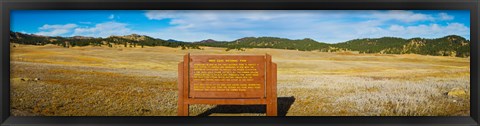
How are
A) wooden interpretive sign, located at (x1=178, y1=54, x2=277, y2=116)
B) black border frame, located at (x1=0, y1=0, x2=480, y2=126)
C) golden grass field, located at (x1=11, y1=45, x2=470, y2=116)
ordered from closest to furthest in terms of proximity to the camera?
wooden interpretive sign, located at (x1=178, y1=54, x2=277, y2=116) → black border frame, located at (x1=0, y1=0, x2=480, y2=126) → golden grass field, located at (x1=11, y1=45, x2=470, y2=116)

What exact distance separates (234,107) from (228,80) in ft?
2.38

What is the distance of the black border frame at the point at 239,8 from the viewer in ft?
22.5

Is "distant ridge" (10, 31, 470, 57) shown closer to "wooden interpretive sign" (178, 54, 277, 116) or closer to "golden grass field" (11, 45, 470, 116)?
"golden grass field" (11, 45, 470, 116)

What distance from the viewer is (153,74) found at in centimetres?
779

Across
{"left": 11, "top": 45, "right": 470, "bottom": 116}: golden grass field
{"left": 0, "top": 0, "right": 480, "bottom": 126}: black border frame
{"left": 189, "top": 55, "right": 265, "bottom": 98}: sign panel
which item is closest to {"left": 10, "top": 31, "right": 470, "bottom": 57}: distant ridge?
{"left": 11, "top": 45, "right": 470, "bottom": 116}: golden grass field

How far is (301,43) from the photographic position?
7504 millimetres

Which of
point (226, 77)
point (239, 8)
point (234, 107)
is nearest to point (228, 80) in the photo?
point (226, 77)

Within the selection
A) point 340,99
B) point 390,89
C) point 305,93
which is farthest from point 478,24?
point 305,93

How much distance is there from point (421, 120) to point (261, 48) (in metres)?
2.70

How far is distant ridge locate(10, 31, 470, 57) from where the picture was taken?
734 centimetres

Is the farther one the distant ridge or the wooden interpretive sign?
the distant ridge

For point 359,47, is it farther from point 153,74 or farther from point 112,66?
point 112,66

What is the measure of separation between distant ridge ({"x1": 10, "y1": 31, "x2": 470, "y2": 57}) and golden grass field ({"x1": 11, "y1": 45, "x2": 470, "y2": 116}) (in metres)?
0.10

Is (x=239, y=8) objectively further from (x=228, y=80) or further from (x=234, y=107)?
(x=234, y=107)
